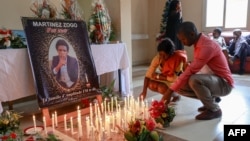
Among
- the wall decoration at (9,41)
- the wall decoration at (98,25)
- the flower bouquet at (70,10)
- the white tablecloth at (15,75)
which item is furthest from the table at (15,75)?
the wall decoration at (98,25)

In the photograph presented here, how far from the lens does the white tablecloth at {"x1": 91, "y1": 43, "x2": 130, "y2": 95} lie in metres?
2.67

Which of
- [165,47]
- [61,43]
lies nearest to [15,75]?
[61,43]

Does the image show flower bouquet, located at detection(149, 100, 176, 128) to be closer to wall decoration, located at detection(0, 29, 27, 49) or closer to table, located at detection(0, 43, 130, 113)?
table, located at detection(0, 43, 130, 113)

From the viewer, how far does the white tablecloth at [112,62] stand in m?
2.67

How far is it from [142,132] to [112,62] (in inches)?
57.5

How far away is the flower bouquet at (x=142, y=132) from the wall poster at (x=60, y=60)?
929mm

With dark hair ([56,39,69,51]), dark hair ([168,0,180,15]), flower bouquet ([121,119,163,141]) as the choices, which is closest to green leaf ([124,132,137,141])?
flower bouquet ([121,119,163,141])

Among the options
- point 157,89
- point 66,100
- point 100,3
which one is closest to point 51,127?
point 66,100

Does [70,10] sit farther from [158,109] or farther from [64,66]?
[158,109]

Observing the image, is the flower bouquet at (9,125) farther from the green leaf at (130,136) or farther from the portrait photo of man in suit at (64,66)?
the green leaf at (130,136)

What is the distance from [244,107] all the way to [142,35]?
433cm

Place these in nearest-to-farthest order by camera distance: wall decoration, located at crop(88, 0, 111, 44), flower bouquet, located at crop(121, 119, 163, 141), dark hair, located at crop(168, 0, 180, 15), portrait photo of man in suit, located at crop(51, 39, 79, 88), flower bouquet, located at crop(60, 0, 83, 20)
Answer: flower bouquet, located at crop(121, 119, 163, 141)
portrait photo of man in suit, located at crop(51, 39, 79, 88)
flower bouquet, located at crop(60, 0, 83, 20)
wall decoration, located at crop(88, 0, 111, 44)
dark hair, located at crop(168, 0, 180, 15)

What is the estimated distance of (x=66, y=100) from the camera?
2.22m

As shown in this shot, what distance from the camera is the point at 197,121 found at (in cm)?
207
